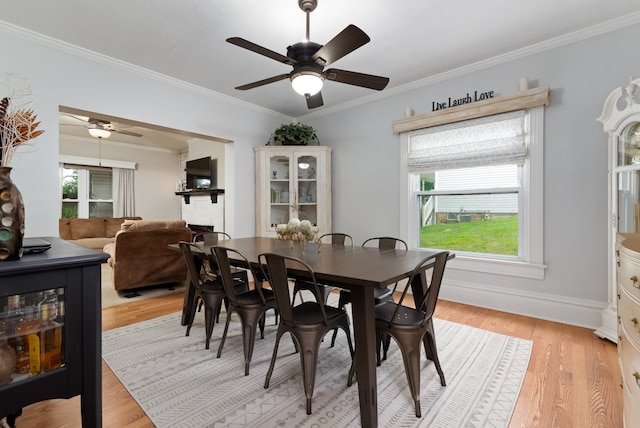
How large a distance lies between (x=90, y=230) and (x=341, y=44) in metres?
6.78

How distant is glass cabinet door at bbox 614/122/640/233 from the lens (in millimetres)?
2254

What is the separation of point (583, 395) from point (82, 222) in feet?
26.0

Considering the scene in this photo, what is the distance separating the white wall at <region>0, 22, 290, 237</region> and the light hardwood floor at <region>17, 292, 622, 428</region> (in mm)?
1369

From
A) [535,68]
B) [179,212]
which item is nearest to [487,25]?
[535,68]

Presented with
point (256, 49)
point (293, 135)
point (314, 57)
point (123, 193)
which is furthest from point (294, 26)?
point (123, 193)

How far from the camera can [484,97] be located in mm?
3246

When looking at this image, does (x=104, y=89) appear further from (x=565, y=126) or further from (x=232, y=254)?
(x=565, y=126)

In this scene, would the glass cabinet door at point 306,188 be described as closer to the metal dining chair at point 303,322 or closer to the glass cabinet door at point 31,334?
the metal dining chair at point 303,322

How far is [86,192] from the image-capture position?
6.77m

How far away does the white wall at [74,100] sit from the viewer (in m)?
2.64

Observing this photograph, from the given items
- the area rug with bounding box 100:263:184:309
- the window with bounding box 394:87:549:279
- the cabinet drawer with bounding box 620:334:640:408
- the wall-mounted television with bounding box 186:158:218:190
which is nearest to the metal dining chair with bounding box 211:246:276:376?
the cabinet drawer with bounding box 620:334:640:408

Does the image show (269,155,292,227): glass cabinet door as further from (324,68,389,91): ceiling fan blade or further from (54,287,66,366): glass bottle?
(54,287,66,366): glass bottle

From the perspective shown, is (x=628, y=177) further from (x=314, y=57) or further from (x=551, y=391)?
(x=314, y=57)

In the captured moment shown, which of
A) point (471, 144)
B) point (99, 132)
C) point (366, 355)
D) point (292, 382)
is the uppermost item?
point (99, 132)
